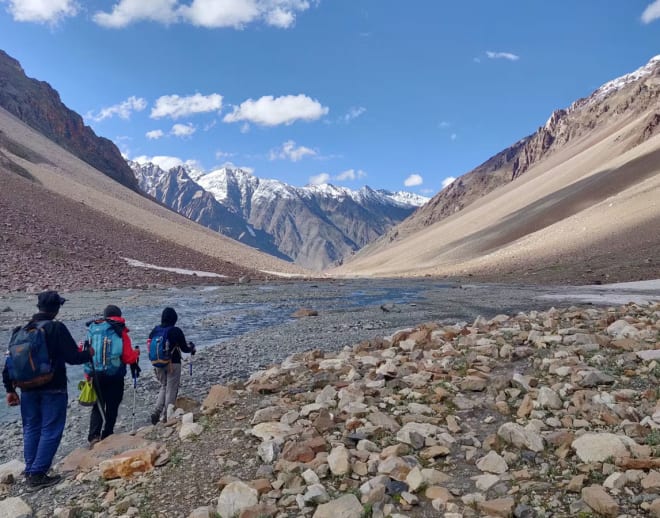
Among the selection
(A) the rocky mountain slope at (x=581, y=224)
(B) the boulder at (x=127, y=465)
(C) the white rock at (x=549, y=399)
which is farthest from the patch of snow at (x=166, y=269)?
(C) the white rock at (x=549, y=399)

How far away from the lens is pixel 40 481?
6105mm

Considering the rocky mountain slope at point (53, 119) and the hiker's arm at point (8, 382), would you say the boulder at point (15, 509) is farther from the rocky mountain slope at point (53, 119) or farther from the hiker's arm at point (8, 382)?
the rocky mountain slope at point (53, 119)

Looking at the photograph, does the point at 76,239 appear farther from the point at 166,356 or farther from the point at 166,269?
the point at 166,356

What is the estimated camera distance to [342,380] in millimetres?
8617

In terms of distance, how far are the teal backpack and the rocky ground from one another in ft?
3.65

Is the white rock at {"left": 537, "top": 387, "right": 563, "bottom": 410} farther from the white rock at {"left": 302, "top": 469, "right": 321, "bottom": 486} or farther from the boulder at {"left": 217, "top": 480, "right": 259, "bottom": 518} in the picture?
the boulder at {"left": 217, "top": 480, "right": 259, "bottom": 518}

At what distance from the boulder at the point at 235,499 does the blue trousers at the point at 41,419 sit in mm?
3179

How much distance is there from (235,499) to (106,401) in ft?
12.9

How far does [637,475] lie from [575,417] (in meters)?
1.63

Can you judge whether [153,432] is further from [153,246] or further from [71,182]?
[71,182]

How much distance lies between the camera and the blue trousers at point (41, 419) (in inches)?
257

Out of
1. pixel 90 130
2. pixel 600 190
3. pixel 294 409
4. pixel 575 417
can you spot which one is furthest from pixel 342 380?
pixel 90 130

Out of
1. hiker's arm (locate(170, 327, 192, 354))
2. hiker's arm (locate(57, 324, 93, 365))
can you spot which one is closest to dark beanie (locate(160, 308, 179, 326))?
hiker's arm (locate(170, 327, 192, 354))

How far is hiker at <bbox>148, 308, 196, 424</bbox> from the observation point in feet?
27.7
